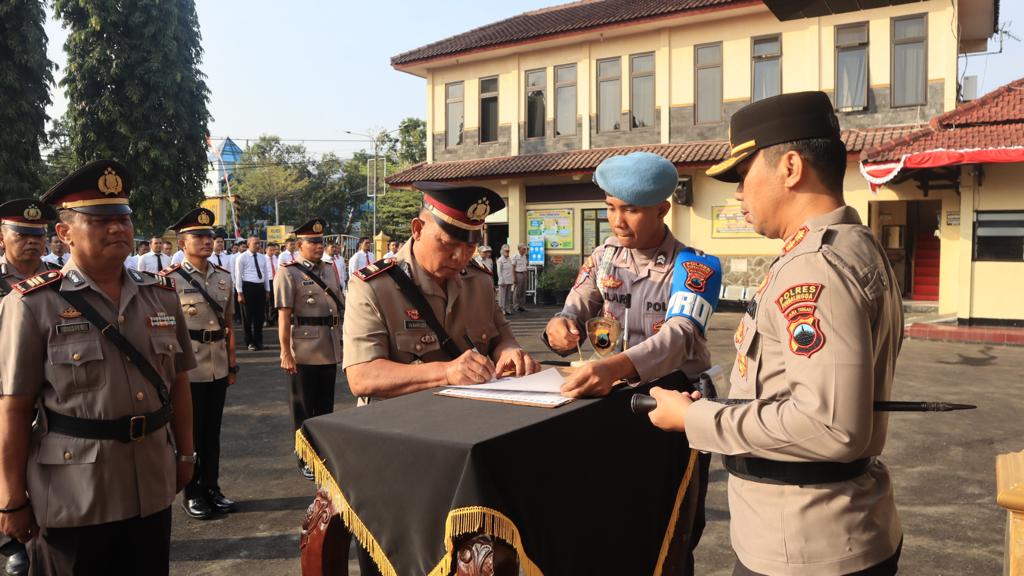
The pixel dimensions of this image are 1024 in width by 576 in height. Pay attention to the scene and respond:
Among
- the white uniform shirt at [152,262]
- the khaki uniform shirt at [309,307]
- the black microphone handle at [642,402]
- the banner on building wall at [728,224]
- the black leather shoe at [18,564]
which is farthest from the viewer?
the banner on building wall at [728,224]

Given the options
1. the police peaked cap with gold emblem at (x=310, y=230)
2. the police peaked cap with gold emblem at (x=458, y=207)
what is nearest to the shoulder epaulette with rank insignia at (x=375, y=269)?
the police peaked cap with gold emblem at (x=458, y=207)

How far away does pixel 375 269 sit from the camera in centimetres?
247

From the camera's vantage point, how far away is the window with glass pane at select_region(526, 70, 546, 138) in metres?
19.5

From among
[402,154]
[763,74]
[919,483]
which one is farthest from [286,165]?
[919,483]

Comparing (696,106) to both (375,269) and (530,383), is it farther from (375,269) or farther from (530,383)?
(530,383)

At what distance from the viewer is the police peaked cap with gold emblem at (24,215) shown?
5.07m

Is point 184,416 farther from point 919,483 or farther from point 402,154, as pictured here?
point 402,154

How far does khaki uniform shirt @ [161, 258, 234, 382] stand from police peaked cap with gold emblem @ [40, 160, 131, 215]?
2.00 meters

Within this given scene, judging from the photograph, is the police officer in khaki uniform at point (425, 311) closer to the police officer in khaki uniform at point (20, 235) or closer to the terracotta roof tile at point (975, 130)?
the police officer in khaki uniform at point (20, 235)

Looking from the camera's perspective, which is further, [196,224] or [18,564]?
[196,224]

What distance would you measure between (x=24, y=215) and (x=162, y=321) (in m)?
3.33

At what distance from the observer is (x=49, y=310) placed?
7.83ft

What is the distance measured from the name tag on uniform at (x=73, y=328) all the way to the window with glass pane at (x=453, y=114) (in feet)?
62.5

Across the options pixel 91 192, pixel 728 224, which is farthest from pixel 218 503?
pixel 728 224
